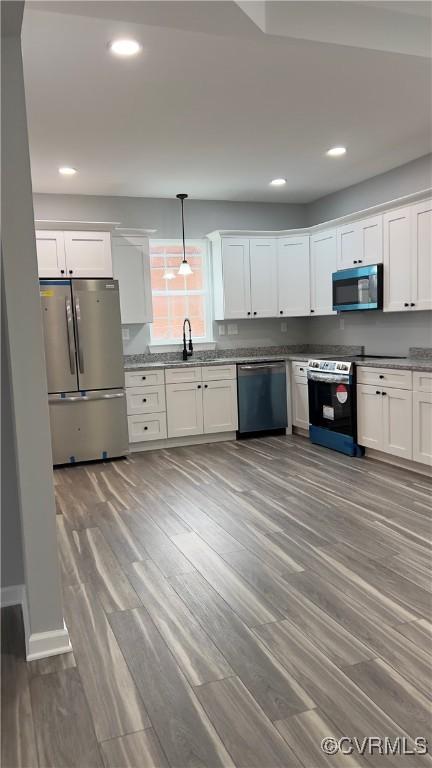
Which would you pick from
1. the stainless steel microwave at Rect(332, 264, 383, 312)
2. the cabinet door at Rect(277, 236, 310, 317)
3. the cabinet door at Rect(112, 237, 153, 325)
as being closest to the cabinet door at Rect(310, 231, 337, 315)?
the cabinet door at Rect(277, 236, 310, 317)

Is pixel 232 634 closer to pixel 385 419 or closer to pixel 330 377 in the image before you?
pixel 385 419

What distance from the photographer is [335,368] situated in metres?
5.15

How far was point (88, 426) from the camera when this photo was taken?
17.1 ft

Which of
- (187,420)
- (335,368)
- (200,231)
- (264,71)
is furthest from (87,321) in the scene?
(264,71)

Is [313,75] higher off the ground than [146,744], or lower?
higher

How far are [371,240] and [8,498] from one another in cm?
397

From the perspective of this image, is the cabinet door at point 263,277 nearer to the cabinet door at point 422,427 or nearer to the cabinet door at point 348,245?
the cabinet door at point 348,245

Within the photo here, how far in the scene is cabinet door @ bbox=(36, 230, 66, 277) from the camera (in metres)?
5.11

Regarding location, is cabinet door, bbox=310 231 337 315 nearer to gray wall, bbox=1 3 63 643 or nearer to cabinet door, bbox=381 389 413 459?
cabinet door, bbox=381 389 413 459

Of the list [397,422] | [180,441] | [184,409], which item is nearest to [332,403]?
[397,422]

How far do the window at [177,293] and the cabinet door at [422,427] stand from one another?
112 inches

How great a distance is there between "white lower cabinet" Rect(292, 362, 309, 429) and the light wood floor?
188cm

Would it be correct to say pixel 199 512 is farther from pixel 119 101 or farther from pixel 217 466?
pixel 119 101

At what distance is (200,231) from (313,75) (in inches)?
127
